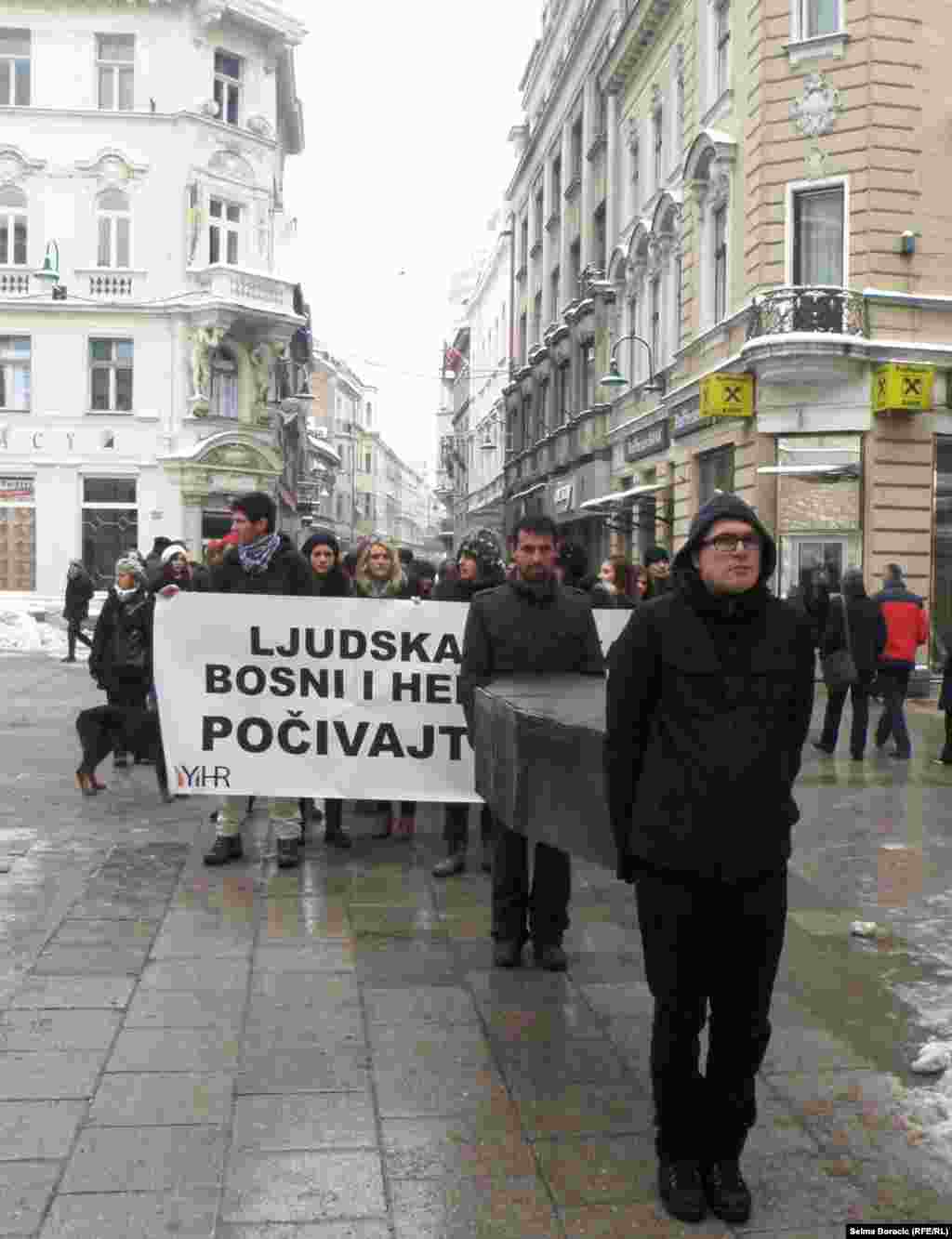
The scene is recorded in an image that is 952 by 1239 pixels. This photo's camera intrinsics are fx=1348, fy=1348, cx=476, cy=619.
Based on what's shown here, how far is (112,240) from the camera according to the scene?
3719 cm

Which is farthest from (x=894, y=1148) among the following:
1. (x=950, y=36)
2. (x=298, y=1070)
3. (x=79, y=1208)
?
(x=950, y=36)

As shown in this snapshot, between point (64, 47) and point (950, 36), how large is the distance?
25.9 meters

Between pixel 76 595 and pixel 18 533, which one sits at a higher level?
pixel 18 533

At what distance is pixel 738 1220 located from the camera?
136 inches

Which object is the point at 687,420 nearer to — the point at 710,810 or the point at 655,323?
the point at 655,323

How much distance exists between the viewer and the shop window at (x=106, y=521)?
3684 centimetres

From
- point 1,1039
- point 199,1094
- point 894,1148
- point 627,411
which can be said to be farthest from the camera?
point 627,411

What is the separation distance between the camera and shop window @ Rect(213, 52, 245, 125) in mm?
38656

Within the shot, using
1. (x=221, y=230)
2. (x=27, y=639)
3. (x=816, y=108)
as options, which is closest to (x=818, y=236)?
(x=816, y=108)

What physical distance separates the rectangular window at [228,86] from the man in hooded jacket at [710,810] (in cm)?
3833

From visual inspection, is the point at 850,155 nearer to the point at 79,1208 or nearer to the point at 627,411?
the point at 627,411

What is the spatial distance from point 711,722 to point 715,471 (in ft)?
67.2

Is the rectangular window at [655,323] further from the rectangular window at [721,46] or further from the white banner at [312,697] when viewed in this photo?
the white banner at [312,697]

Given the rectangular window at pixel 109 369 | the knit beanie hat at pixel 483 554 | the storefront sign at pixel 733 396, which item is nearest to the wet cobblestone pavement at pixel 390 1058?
the knit beanie hat at pixel 483 554
